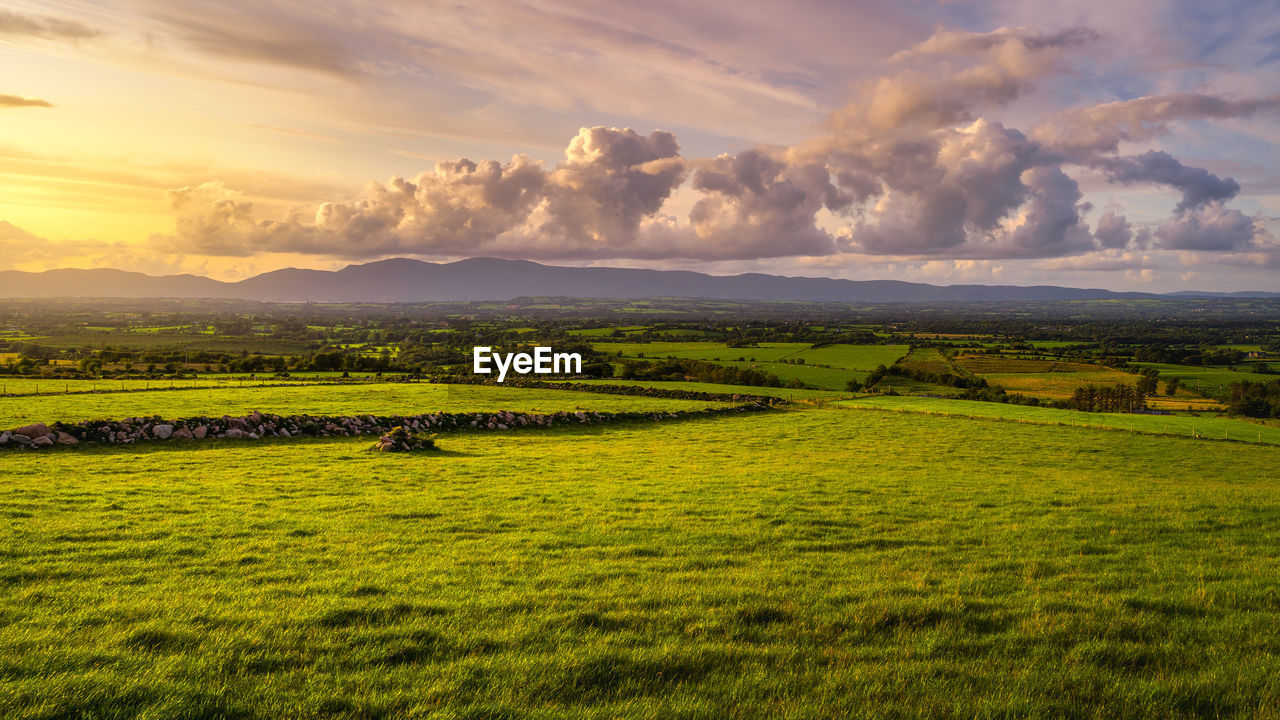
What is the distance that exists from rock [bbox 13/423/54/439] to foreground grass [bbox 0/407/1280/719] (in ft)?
14.6

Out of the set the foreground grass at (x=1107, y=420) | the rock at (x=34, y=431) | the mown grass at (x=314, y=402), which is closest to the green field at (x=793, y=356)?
the foreground grass at (x=1107, y=420)

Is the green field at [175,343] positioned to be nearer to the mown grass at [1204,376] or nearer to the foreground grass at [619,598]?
the foreground grass at [619,598]

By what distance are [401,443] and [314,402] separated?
2789 cm

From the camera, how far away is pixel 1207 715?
7.09 meters

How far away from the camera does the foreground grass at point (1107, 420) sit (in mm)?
52028

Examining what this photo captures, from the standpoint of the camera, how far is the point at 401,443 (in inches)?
1085

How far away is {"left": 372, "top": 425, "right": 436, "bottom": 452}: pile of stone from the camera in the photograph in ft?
89.1

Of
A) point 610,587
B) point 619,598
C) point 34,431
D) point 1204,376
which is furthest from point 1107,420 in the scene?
point 1204,376

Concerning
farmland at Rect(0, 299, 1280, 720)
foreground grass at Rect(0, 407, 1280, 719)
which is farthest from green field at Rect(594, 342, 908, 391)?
foreground grass at Rect(0, 407, 1280, 719)

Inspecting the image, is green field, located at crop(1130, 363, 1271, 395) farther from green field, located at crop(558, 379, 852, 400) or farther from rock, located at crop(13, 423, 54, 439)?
rock, located at crop(13, 423, 54, 439)

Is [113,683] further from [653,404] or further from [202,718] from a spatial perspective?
[653,404]

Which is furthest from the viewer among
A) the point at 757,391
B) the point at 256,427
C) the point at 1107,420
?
the point at 757,391

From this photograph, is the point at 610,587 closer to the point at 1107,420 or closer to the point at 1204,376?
the point at 1107,420

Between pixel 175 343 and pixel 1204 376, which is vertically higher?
pixel 175 343
